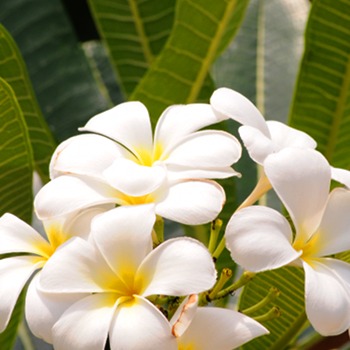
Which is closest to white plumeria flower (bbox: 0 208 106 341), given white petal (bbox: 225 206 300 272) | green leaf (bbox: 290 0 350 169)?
white petal (bbox: 225 206 300 272)

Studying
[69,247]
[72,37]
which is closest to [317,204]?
[69,247]

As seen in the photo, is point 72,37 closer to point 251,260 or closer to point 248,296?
point 248,296

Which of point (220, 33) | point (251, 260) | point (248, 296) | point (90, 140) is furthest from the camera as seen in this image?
point (220, 33)

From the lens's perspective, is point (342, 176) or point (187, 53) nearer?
point (342, 176)

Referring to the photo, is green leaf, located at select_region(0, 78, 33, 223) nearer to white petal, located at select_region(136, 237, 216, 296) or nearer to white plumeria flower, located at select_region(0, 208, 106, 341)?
white plumeria flower, located at select_region(0, 208, 106, 341)

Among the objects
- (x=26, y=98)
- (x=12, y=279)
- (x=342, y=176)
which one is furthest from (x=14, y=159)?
(x=342, y=176)

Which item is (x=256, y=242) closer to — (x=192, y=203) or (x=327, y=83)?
(x=192, y=203)

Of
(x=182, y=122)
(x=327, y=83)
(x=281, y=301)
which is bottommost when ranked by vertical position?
(x=281, y=301)
